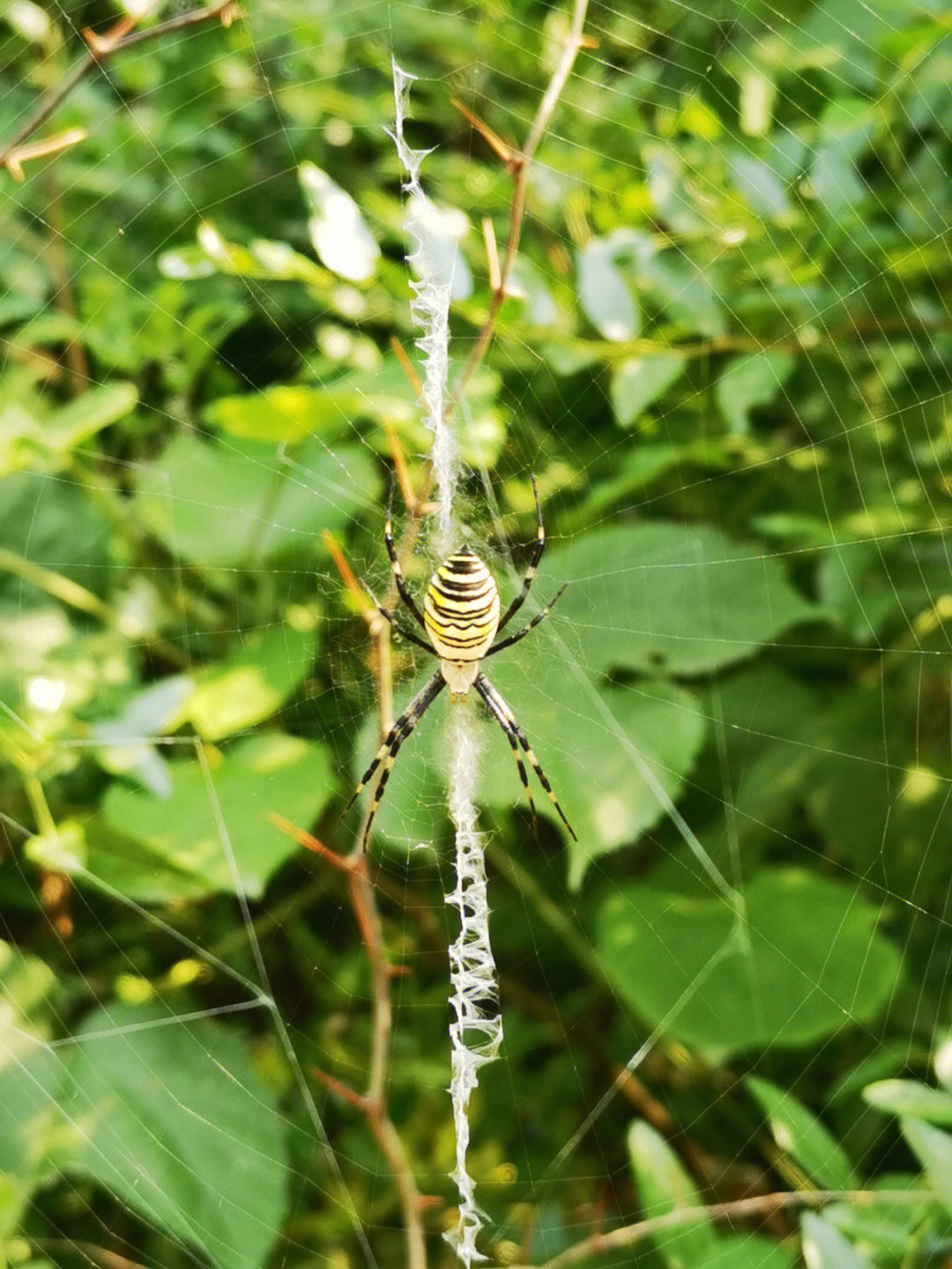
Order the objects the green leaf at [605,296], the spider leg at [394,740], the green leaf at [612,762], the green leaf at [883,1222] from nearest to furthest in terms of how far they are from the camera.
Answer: the green leaf at [883,1222] < the green leaf at [612,762] < the green leaf at [605,296] < the spider leg at [394,740]

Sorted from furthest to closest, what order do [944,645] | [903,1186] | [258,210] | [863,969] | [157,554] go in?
1. [258,210]
2. [157,554]
3. [944,645]
4. [863,969]
5. [903,1186]

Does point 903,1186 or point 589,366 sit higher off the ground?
point 589,366

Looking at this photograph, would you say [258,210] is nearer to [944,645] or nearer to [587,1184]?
[944,645]

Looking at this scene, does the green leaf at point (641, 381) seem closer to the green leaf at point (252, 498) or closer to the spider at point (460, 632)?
the spider at point (460, 632)

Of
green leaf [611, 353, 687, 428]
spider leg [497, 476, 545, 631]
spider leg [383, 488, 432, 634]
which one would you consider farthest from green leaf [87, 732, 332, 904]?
green leaf [611, 353, 687, 428]

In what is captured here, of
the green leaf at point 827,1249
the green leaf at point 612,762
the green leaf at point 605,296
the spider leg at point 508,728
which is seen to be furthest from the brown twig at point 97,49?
the green leaf at point 827,1249

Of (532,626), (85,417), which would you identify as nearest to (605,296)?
(532,626)

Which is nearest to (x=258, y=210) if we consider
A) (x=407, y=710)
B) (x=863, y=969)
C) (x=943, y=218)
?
(x=407, y=710)
